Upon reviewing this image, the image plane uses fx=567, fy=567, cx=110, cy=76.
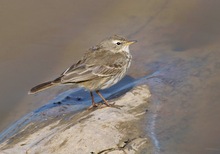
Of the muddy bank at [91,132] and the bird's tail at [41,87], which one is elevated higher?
the bird's tail at [41,87]

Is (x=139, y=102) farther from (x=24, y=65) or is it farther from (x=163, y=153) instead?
(x=24, y=65)

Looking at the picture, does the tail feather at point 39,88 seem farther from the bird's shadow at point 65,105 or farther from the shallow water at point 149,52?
the shallow water at point 149,52

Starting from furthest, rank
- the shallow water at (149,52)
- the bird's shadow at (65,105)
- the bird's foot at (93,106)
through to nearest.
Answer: the bird's shadow at (65,105) → the bird's foot at (93,106) → the shallow water at (149,52)

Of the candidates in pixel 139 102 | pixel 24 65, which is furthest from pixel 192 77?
pixel 24 65

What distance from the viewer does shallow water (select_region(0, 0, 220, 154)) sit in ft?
24.3

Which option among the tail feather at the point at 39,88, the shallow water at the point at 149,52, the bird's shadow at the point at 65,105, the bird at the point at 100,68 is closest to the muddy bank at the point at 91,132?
the bird's shadow at the point at 65,105

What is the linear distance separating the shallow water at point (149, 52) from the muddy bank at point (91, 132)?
0.75ft

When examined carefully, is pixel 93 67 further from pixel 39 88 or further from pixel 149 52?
pixel 149 52

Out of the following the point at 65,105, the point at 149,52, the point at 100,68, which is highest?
the point at 100,68

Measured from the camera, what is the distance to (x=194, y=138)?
697cm

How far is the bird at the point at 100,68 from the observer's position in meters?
8.12

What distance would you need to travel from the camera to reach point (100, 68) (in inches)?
328

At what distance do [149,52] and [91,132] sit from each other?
3346 mm

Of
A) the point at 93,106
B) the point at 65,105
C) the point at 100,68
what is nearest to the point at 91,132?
the point at 93,106
